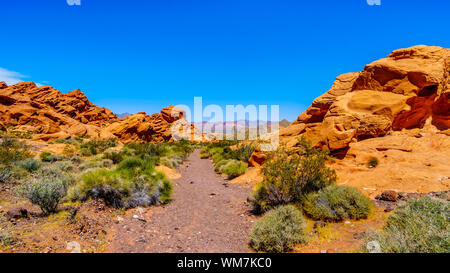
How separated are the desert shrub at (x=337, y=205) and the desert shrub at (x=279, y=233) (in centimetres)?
99

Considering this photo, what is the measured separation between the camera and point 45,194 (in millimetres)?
5488

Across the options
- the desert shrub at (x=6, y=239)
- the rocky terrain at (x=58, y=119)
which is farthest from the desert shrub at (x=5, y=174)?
the rocky terrain at (x=58, y=119)

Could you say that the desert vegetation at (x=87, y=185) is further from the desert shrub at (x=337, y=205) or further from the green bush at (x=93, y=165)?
the desert shrub at (x=337, y=205)

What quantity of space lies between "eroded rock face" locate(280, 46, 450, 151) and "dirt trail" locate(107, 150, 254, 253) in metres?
6.43

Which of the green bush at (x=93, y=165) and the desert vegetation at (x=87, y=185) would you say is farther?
the green bush at (x=93, y=165)

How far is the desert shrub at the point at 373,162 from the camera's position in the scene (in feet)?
30.3

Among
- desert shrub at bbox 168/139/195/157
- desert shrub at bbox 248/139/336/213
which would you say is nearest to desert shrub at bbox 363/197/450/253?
desert shrub at bbox 248/139/336/213

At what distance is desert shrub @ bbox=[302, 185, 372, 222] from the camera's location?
5.64m

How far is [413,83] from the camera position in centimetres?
1153

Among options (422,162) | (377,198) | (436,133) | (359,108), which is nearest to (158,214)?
(377,198)

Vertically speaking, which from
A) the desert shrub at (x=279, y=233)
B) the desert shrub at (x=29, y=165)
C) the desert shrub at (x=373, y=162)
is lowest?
the desert shrub at (x=279, y=233)

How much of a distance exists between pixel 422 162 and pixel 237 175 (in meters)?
9.38

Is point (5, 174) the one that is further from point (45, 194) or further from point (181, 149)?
point (181, 149)
